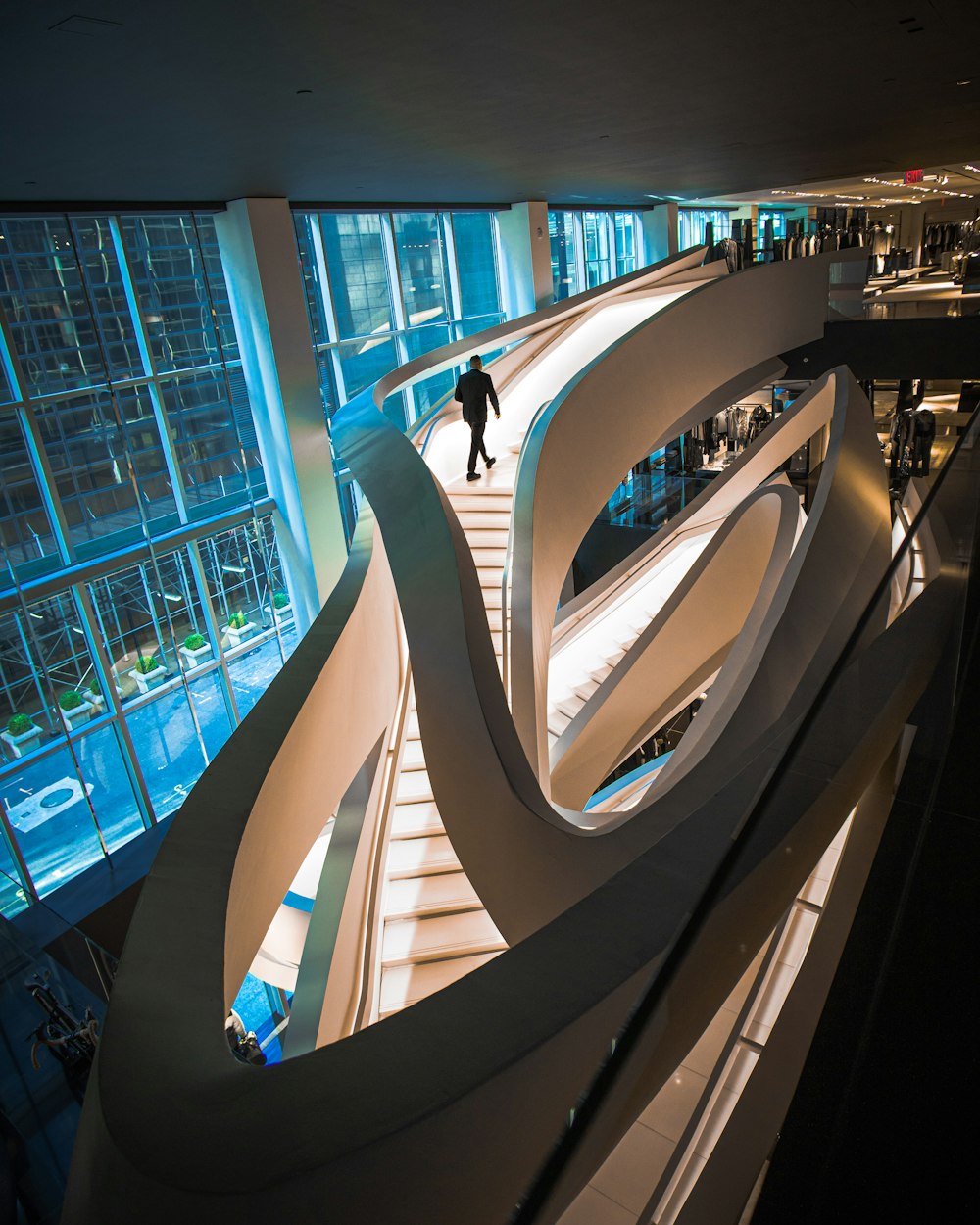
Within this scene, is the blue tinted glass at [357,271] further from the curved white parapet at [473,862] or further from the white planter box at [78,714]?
the curved white parapet at [473,862]

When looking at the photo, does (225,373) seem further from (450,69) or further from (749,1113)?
(749,1113)

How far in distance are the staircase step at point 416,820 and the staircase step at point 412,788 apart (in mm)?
60

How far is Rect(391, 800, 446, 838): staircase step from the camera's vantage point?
5883 millimetres

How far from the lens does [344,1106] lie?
150 cm

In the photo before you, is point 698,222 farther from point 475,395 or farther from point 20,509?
point 20,509

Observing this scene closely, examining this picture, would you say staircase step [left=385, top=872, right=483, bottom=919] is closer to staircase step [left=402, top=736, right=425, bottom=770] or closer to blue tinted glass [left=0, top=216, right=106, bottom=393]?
staircase step [left=402, top=736, right=425, bottom=770]

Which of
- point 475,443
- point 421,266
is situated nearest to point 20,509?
point 475,443

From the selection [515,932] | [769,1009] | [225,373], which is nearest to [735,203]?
[225,373]

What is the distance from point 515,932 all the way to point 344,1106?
121 inches

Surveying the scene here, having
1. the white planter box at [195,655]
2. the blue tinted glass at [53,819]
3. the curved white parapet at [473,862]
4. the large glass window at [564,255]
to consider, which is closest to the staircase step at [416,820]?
the curved white parapet at [473,862]

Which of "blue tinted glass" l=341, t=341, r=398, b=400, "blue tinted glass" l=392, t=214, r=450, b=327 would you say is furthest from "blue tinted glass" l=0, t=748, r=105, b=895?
"blue tinted glass" l=392, t=214, r=450, b=327

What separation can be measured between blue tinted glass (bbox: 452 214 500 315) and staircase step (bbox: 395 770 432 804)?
1218cm

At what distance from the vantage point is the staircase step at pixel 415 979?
489 centimetres

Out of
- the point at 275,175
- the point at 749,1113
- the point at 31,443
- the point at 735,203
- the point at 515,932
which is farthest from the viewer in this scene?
the point at 735,203
